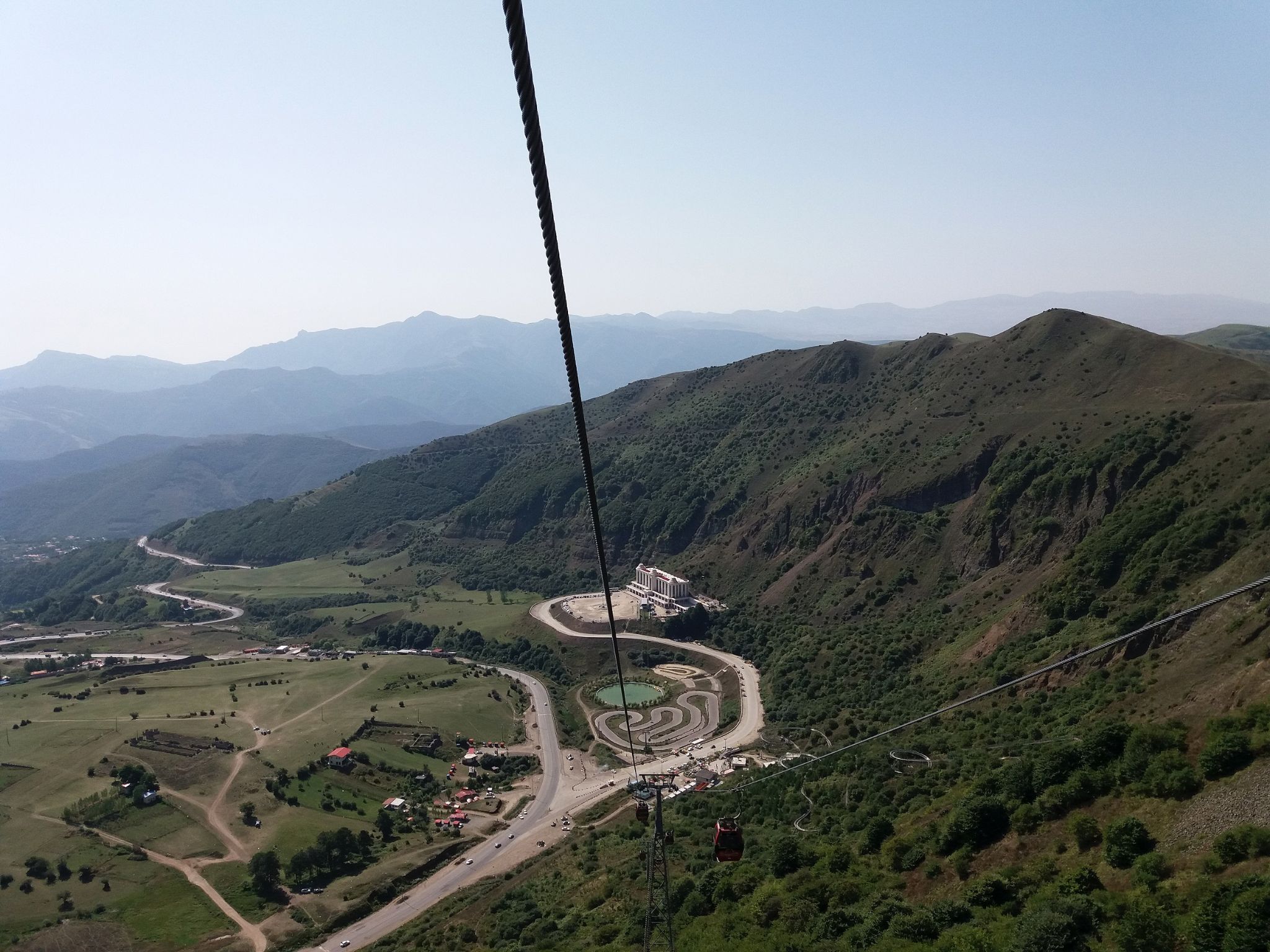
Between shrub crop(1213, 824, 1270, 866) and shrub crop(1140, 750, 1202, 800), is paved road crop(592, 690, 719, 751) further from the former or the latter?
shrub crop(1213, 824, 1270, 866)

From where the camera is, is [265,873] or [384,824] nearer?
[265,873]

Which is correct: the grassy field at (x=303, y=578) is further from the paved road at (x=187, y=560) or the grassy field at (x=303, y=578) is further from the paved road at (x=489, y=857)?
the paved road at (x=489, y=857)

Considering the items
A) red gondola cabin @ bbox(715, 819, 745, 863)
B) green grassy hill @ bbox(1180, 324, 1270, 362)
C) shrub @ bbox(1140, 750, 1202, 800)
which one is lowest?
shrub @ bbox(1140, 750, 1202, 800)

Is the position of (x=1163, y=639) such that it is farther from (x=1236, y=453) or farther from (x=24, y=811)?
(x=24, y=811)

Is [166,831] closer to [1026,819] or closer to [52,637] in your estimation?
[1026,819]

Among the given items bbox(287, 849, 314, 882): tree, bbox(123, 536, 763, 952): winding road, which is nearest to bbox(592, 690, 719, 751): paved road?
bbox(123, 536, 763, 952): winding road

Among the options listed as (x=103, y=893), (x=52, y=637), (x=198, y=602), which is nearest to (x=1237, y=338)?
(x=103, y=893)
